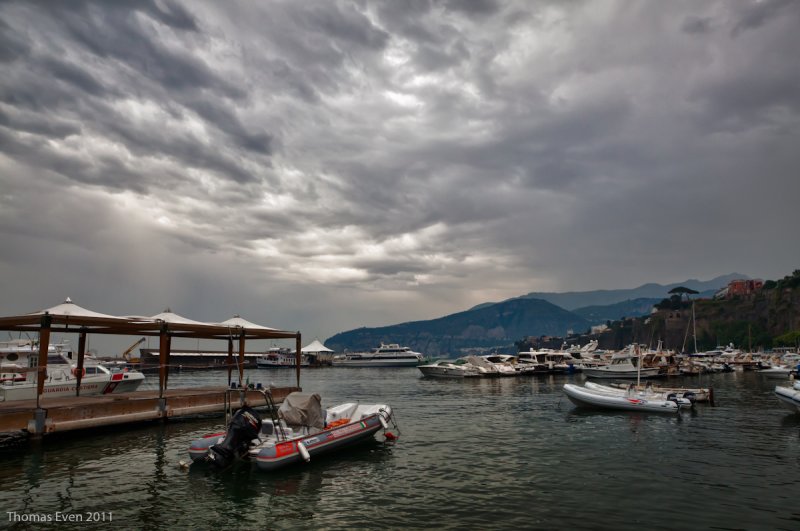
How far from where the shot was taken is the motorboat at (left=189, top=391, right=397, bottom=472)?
18016mm

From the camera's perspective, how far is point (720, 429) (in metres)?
27.6

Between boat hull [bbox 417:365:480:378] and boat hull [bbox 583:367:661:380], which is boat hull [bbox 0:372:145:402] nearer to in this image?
boat hull [bbox 417:365:480:378]

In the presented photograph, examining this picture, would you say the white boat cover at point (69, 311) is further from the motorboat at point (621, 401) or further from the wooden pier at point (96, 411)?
the motorboat at point (621, 401)

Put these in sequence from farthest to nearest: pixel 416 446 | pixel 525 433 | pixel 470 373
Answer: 1. pixel 470 373
2. pixel 525 433
3. pixel 416 446

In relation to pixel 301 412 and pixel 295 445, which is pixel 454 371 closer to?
pixel 301 412

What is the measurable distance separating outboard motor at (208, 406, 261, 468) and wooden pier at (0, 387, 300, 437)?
1.29 meters

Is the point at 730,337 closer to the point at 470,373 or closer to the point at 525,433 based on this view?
the point at 470,373


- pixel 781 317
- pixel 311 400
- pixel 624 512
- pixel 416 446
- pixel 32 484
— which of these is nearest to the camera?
pixel 624 512

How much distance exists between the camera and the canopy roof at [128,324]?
2331cm

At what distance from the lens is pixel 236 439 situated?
18.6 metres

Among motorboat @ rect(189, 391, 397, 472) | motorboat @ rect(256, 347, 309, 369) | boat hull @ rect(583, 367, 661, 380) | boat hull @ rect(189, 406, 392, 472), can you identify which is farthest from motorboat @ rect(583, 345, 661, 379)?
motorboat @ rect(256, 347, 309, 369)

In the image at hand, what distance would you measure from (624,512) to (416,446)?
11413 millimetres

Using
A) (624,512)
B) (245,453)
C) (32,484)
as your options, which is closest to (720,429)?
(624,512)

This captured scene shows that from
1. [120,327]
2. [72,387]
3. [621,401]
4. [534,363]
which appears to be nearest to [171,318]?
[120,327]
